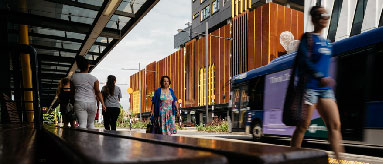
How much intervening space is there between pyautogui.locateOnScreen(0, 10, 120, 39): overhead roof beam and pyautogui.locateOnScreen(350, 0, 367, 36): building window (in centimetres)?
1681

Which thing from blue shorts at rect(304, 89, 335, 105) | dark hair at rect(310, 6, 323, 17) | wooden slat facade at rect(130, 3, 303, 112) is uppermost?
wooden slat facade at rect(130, 3, 303, 112)

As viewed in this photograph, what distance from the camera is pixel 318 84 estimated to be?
3.74 metres

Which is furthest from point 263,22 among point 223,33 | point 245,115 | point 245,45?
point 245,115

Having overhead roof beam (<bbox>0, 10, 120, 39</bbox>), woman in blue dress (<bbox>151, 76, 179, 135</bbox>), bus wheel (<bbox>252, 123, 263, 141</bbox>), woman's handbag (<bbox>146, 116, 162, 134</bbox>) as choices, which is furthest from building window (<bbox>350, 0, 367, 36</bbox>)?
woman's handbag (<bbox>146, 116, 162, 134</bbox>)

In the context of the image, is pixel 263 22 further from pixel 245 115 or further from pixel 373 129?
pixel 373 129

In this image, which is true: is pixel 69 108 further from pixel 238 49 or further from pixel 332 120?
pixel 238 49

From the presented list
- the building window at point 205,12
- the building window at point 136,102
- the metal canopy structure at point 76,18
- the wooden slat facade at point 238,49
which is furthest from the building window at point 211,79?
the building window at point 136,102

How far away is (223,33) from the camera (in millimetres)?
35875

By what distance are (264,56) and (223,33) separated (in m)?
8.27

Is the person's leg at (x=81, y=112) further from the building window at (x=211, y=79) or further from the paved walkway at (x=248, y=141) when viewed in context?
the building window at (x=211, y=79)

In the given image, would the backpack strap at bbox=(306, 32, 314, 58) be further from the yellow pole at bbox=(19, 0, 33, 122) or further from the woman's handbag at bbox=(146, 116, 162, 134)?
the yellow pole at bbox=(19, 0, 33, 122)

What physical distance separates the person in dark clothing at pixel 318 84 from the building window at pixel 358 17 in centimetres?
1918

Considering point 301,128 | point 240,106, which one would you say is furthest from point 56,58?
point 301,128

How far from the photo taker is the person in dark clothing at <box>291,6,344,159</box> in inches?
144
